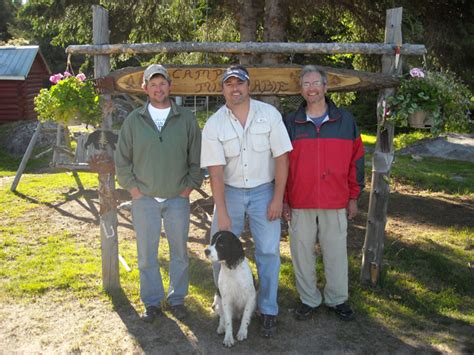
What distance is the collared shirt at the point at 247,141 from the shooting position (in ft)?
12.3

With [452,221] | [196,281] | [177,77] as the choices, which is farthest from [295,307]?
[452,221]

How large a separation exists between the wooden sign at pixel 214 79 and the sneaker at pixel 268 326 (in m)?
1.98

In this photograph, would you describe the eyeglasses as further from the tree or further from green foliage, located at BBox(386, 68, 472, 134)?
the tree

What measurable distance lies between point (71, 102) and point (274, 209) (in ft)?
6.63

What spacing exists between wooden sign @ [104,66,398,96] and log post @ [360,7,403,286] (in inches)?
10.1

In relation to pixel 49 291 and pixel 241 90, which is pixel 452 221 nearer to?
pixel 241 90

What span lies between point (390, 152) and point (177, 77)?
2.12 metres

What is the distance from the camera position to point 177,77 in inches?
179

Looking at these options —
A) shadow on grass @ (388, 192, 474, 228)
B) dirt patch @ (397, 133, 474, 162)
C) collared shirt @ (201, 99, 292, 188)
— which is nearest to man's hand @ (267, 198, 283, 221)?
collared shirt @ (201, 99, 292, 188)

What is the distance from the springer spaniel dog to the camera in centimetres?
369

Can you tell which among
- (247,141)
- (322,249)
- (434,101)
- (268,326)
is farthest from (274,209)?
(434,101)

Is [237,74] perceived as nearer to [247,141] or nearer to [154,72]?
[247,141]

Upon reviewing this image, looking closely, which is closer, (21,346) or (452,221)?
(21,346)

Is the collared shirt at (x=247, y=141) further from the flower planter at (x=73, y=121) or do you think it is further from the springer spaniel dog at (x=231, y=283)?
the flower planter at (x=73, y=121)
